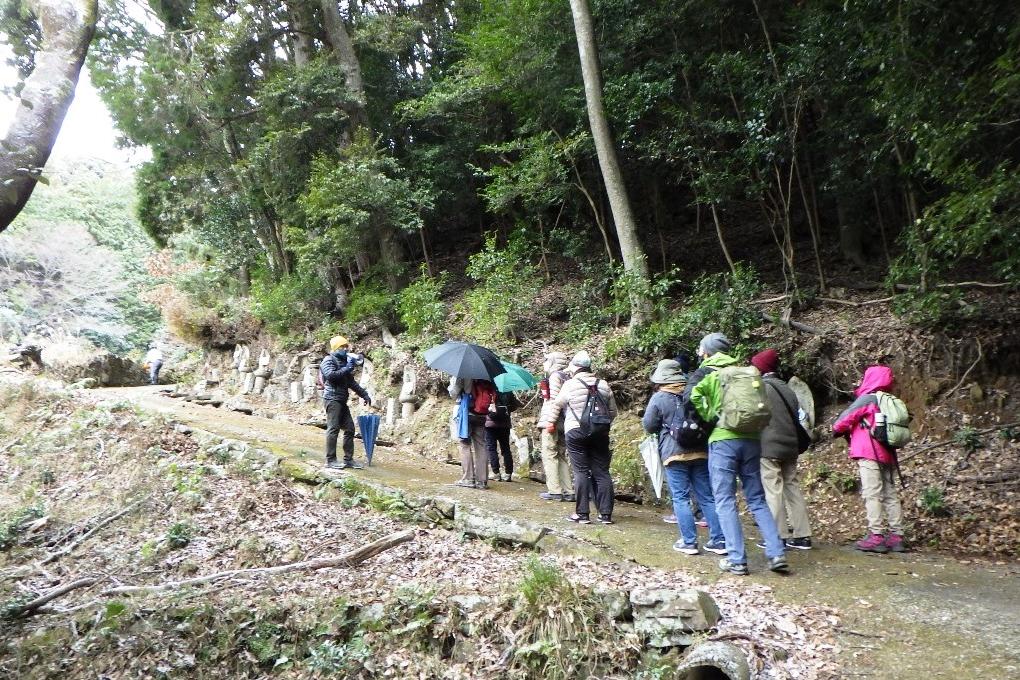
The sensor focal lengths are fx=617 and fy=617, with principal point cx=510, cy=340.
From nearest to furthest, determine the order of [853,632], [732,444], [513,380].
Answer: [853,632] < [732,444] < [513,380]

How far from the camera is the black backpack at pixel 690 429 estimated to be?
18.0ft

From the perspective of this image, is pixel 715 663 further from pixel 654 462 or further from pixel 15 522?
pixel 15 522

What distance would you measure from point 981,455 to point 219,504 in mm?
8756

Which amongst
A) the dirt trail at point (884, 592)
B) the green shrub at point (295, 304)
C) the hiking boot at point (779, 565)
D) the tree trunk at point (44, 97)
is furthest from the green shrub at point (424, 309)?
the tree trunk at point (44, 97)

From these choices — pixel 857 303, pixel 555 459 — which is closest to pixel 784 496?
pixel 555 459

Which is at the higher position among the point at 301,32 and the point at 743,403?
the point at 301,32

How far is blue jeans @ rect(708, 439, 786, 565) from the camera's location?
507cm

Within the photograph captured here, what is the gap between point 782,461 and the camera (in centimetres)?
585

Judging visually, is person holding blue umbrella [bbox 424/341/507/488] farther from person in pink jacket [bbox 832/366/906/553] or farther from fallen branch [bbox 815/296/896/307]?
fallen branch [bbox 815/296/896/307]

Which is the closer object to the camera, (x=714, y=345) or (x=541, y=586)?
(x=541, y=586)

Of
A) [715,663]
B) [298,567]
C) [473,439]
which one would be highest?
[473,439]

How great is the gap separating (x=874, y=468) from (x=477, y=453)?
4.72m

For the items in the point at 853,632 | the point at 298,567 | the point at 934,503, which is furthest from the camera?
the point at 934,503

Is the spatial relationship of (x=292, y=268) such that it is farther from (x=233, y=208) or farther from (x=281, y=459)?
(x=281, y=459)
